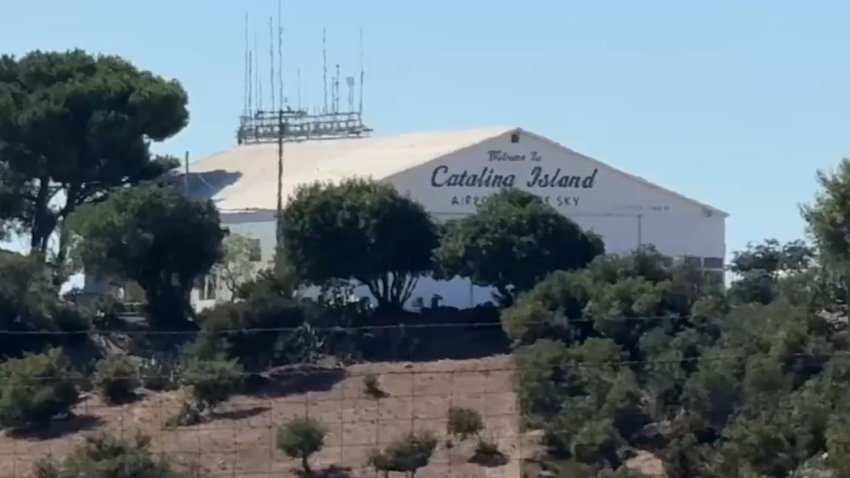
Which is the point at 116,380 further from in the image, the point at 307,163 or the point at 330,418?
the point at 307,163

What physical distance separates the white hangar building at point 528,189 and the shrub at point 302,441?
876 inches

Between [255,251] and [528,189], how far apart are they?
352 inches

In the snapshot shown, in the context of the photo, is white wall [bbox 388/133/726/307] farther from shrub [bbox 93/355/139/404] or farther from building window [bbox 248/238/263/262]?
shrub [bbox 93/355/139/404]

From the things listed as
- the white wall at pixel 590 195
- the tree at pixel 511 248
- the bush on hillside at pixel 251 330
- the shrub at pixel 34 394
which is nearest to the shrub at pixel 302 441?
the shrub at pixel 34 394

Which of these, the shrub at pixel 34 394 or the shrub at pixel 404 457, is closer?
the shrub at pixel 404 457

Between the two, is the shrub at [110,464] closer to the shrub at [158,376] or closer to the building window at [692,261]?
the shrub at [158,376]

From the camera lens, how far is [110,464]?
48906 mm

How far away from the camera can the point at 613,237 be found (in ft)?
254

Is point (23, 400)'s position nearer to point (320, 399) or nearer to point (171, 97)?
point (320, 399)

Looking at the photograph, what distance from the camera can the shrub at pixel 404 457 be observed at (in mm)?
51344

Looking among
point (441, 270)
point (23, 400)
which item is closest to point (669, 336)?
point (441, 270)

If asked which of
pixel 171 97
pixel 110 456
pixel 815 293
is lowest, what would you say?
pixel 110 456

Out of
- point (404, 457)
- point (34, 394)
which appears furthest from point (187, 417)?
point (404, 457)

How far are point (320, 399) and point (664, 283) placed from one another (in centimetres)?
933
